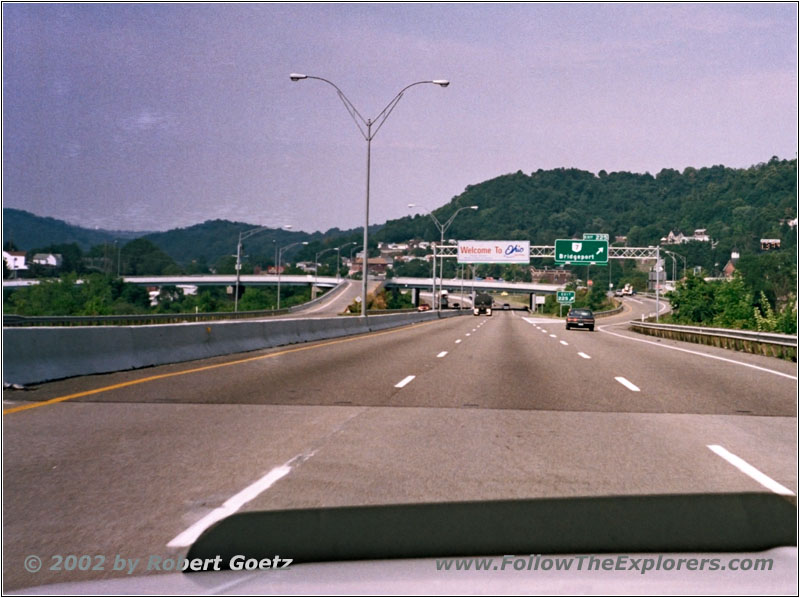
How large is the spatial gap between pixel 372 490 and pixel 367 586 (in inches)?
114

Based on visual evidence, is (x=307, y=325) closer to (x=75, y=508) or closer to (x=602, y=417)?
(x=602, y=417)

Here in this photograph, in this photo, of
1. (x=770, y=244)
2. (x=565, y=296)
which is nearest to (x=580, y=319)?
(x=565, y=296)

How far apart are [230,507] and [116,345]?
11.0 meters

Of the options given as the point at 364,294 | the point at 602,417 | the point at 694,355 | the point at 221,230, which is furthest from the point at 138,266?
the point at 602,417

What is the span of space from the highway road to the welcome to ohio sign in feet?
204

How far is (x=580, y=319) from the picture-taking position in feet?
173

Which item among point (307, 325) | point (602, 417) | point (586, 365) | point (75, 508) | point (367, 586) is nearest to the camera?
point (367, 586)

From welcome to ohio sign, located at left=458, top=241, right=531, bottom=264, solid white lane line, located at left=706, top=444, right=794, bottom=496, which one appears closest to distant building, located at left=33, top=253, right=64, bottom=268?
→ welcome to ohio sign, located at left=458, top=241, right=531, bottom=264

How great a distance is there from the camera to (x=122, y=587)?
4.02 metres

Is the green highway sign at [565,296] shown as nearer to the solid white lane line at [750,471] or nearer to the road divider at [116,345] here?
the road divider at [116,345]

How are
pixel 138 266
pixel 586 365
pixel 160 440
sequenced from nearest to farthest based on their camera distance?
1. pixel 160 440
2. pixel 586 365
3. pixel 138 266

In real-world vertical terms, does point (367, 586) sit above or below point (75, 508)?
above

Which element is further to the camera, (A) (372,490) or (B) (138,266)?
(B) (138,266)

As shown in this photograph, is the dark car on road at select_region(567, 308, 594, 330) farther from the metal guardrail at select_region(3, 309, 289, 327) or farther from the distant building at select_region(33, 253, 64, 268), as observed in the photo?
the distant building at select_region(33, 253, 64, 268)
